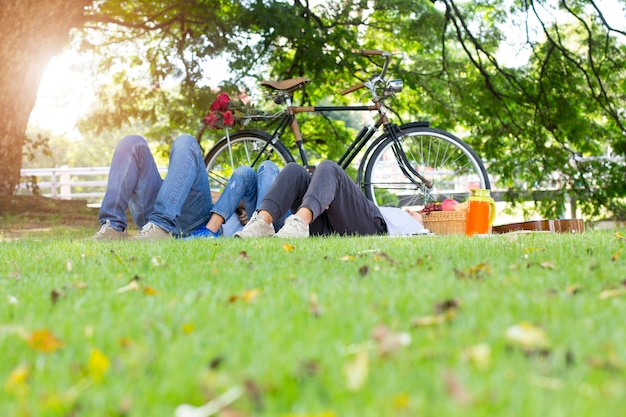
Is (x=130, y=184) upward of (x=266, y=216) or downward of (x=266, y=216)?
upward

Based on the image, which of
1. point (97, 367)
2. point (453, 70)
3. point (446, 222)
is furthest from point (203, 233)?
point (453, 70)

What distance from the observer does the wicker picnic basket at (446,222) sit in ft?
14.7

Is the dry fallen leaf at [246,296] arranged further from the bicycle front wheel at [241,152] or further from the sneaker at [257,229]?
the bicycle front wheel at [241,152]

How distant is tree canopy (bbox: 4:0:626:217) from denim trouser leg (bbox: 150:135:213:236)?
445 centimetres

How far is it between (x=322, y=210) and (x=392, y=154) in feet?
5.23

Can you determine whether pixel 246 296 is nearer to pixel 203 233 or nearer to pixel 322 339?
pixel 322 339

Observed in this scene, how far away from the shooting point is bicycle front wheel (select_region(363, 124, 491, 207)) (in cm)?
525

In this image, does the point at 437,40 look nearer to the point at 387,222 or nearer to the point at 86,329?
the point at 387,222

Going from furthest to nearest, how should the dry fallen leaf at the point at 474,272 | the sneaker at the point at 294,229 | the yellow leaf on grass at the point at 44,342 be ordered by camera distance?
the sneaker at the point at 294,229, the dry fallen leaf at the point at 474,272, the yellow leaf on grass at the point at 44,342

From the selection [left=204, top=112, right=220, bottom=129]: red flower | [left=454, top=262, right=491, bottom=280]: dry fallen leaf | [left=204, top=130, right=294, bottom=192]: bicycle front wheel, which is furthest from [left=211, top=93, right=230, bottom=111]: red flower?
[left=454, top=262, right=491, bottom=280]: dry fallen leaf

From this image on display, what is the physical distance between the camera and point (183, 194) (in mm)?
4164

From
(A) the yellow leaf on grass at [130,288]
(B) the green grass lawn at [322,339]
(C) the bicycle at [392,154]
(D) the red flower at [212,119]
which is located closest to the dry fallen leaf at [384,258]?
(B) the green grass lawn at [322,339]

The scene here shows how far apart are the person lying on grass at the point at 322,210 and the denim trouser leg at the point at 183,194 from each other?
44 centimetres

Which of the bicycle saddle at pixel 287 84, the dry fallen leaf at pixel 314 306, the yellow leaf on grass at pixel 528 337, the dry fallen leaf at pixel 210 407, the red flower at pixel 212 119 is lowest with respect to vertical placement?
the dry fallen leaf at pixel 210 407
